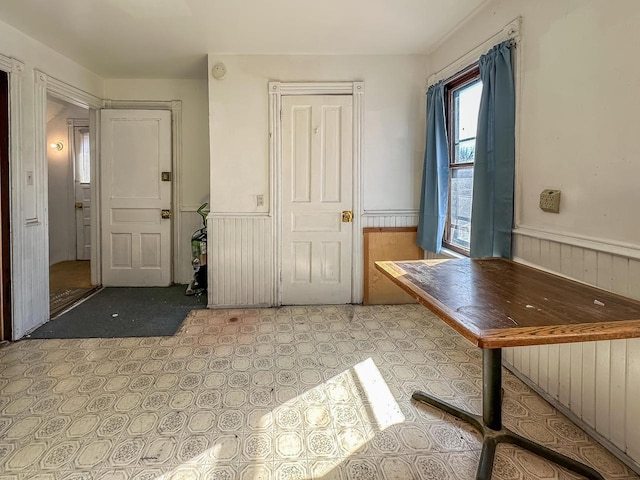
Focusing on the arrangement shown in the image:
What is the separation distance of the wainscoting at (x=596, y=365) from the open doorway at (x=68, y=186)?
587 centimetres

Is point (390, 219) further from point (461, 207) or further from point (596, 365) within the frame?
point (596, 365)

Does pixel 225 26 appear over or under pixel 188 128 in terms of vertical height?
over

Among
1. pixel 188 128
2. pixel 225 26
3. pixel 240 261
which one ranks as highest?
pixel 225 26

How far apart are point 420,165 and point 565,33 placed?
1863 millimetres

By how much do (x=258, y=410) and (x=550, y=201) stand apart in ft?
6.53

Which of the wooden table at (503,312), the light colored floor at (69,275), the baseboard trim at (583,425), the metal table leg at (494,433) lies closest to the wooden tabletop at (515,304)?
the wooden table at (503,312)

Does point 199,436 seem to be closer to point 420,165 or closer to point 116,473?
point 116,473

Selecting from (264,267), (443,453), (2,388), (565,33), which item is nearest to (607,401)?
(443,453)

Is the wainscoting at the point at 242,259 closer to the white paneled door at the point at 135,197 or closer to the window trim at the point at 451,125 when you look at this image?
the window trim at the point at 451,125

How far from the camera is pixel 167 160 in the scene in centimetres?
438

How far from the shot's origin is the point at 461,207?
128 inches

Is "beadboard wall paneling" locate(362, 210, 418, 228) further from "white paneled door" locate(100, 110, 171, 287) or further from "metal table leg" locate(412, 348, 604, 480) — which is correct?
"white paneled door" locate(100, 110, 171, 287)

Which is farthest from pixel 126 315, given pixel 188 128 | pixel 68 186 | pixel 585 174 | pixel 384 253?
pixel 585 174

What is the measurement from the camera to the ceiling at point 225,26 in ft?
8.58
